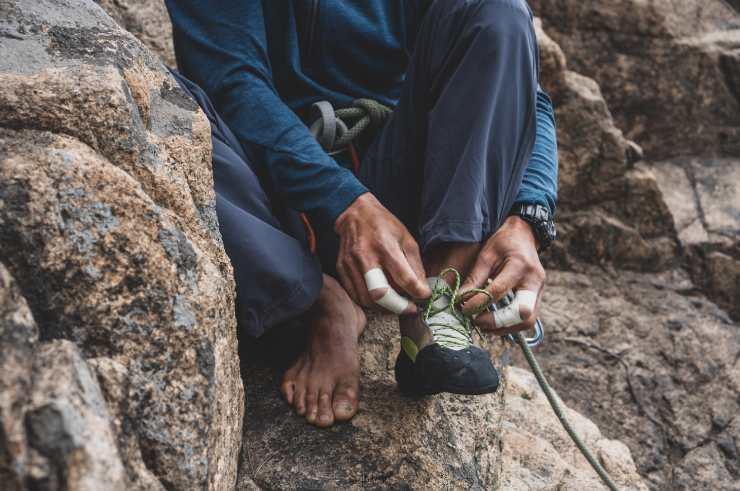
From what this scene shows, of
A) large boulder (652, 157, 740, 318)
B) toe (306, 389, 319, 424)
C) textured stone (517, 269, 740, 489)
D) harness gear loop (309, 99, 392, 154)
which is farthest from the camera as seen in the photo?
large boulder (652, 157, 740, 318)

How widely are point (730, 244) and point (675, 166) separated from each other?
73 cm

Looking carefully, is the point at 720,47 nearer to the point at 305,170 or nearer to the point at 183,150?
the point at 305,170

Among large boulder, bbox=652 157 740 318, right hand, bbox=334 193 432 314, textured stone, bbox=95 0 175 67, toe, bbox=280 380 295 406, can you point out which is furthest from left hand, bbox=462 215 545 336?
large boulder, bbox=652 157 740 318

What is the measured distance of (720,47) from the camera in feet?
13.8

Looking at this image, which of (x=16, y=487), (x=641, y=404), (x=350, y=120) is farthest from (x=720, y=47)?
(x=16, y=487)

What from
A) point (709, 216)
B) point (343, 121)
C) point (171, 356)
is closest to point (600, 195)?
point (709, 216)

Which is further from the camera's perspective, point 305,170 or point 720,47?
point 720,47

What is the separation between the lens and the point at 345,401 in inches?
64.9

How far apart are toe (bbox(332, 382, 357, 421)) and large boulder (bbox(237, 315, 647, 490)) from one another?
25 mm

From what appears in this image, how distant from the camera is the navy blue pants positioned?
155cm

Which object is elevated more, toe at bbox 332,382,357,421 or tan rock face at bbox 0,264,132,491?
tan rock face at bbox 0,264,132,491

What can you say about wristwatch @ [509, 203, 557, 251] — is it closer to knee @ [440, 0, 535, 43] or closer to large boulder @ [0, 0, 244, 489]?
knee @ [440, 0, 535, 43]

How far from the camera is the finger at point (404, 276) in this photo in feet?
4.77

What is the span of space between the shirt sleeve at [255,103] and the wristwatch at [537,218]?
38 cm
